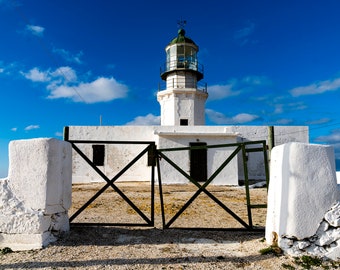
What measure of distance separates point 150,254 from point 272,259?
1480 millimetres

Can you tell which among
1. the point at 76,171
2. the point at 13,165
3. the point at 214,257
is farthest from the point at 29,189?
the point at 76,171

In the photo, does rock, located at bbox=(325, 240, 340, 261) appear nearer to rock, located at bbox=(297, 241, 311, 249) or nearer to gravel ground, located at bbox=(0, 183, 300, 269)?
rock, located at bbox=(297, 241, 311, 249)

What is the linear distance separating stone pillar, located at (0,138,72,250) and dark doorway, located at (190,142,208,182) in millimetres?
12566

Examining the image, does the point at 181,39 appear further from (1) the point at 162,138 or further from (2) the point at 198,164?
(2) the point at 198,164

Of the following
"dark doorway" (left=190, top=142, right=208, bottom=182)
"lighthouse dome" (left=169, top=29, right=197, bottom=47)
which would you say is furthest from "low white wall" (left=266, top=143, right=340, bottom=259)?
"lighthouse dome" (left=169, top=29, right=197, bottom=47)

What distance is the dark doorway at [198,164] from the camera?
53.7 feet

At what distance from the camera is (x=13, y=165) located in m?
4.04

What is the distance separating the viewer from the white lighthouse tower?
20.6 metres

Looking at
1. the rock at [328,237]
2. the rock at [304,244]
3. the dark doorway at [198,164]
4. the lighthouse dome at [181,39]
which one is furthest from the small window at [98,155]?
the rock at [328,237]

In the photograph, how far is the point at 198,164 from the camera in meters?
16.4

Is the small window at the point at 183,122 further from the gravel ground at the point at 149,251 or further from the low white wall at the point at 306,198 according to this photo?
the low white wall at the point at 306,198

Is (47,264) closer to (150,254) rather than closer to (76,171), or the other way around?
(150,254)

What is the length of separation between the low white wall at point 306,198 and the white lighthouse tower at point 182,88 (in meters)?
16.8

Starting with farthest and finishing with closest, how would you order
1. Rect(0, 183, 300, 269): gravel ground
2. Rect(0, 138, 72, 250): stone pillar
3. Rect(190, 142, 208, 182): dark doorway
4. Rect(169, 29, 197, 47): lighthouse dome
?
Rect(169, 29, 197, 47): lighthouse dome → Rect(190, 142, 208, 182): dark doorway → Rect(0, 138, 72, 250): stone pillar → Rect(0, 183, 300, 269): gravel ground
